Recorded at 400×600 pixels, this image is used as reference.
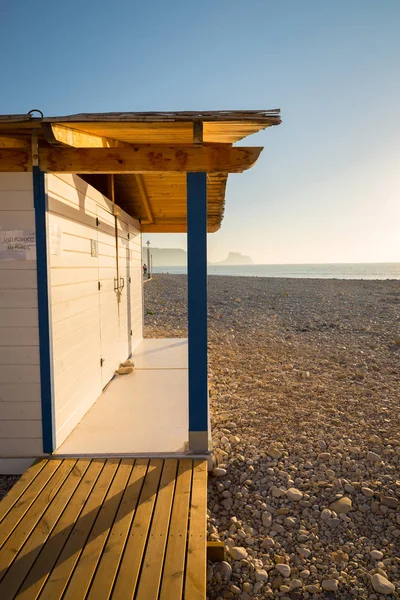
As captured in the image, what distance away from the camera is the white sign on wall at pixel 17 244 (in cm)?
360

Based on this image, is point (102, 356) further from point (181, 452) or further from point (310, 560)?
point (310, 560)

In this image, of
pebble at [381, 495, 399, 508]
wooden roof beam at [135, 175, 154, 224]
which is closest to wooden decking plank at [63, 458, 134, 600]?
pebble at [381, 495, 399, 508]

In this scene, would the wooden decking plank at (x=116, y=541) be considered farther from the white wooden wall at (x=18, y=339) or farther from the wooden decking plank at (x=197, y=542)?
the white wooden wall at (x=18, y=339)

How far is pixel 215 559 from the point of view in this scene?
2812mm

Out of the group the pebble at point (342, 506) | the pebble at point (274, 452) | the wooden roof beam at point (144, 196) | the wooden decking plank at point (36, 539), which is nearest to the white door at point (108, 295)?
the wooden roof beam at point (144, 196)

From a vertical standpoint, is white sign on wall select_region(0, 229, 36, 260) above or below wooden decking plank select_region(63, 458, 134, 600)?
above

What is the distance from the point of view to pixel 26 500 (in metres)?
3.02

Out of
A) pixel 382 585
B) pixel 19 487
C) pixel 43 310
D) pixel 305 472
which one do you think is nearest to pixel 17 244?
pixel 43 310

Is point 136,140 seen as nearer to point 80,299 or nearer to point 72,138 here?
point 72,138

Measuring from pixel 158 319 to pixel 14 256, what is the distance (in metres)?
10.4

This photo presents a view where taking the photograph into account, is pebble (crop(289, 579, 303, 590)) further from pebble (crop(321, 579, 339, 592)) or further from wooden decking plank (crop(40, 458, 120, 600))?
wooden decking plank (crop(40, 458, 120, 600))

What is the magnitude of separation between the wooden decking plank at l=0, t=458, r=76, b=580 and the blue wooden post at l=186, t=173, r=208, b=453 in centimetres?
119

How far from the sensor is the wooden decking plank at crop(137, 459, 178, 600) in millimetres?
2225

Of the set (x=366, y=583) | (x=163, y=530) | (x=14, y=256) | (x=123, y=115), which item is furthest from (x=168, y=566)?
(x=123, y=115)
